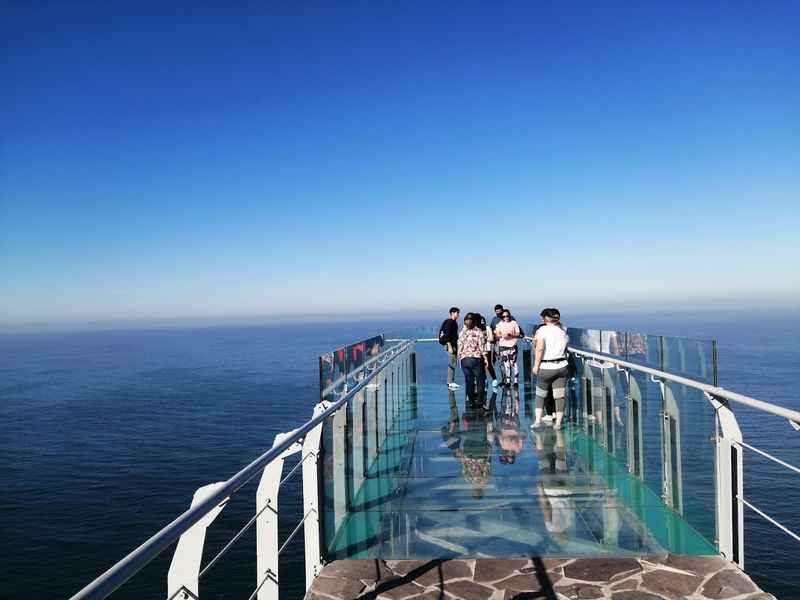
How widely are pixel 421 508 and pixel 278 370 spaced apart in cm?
7657

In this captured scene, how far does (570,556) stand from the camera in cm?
397

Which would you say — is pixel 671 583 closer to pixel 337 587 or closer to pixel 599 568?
pixel 599 568

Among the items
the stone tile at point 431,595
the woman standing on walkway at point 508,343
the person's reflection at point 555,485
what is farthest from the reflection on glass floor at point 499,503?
the woman standing on walkway at point 508,343

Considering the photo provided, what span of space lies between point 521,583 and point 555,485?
2022mm

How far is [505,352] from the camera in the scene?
12.0 m

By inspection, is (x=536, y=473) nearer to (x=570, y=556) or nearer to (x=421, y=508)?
(x=421, y=508)

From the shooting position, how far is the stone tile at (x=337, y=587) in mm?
3525

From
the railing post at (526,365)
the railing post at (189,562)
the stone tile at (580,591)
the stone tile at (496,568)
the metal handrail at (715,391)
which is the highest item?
the metal handrail at (715,391)

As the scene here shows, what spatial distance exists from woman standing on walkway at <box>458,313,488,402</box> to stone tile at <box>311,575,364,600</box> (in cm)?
659

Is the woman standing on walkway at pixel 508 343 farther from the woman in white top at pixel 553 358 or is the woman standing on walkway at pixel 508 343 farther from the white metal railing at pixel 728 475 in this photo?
the white metal railing at pixel 728 475

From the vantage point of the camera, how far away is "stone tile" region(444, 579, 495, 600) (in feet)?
11.5

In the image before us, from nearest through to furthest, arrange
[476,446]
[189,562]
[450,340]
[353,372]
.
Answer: [189,562], [353,372], [476,446], [450,340]

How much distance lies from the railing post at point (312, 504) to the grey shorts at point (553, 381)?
4683mm

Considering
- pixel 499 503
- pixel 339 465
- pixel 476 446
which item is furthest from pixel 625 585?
pixel 476 446
